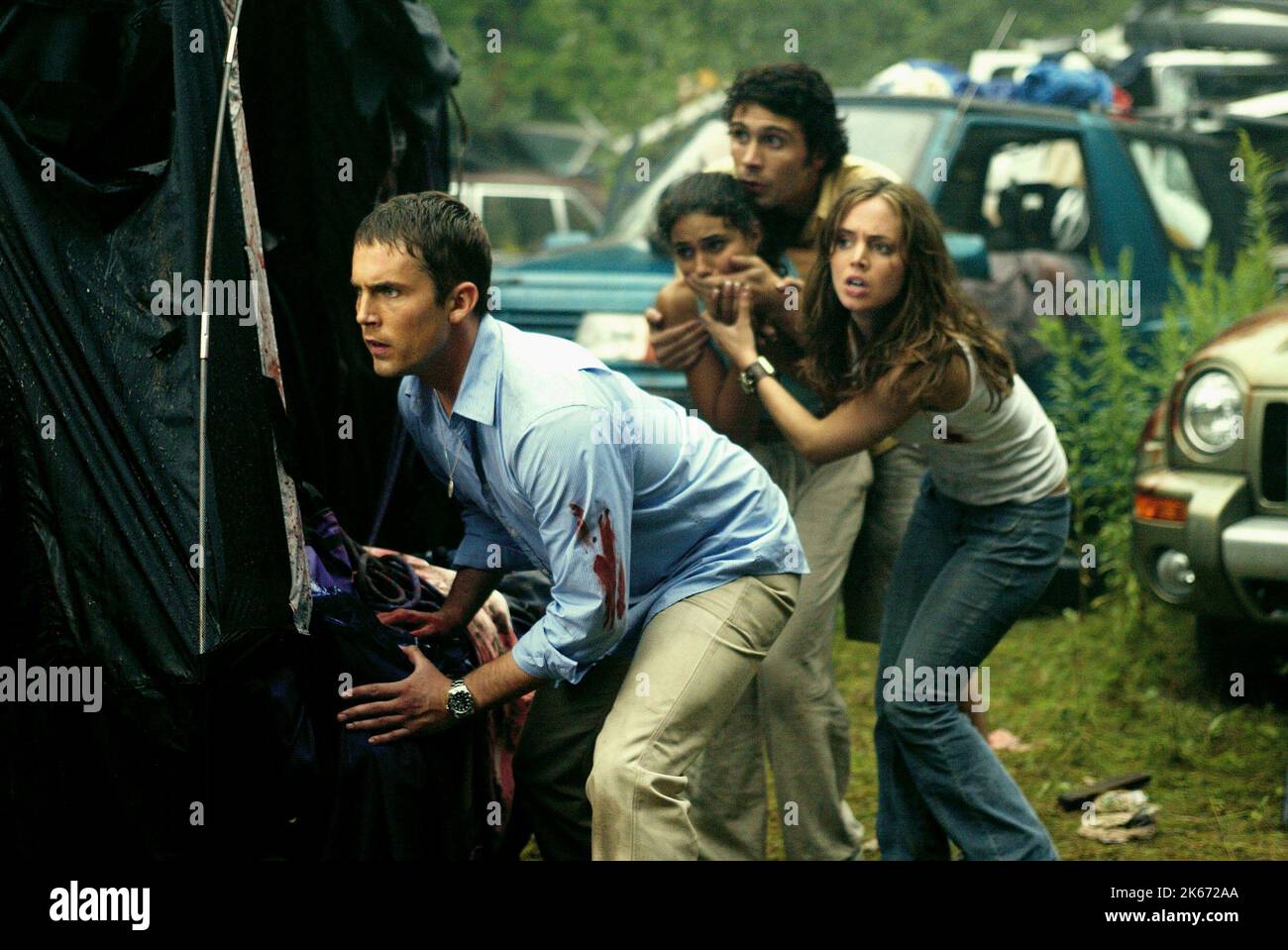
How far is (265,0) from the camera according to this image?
385 cm

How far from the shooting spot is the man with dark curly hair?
13.7ft

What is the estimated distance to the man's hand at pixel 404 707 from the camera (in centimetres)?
344

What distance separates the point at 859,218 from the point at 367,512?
5.30 ft

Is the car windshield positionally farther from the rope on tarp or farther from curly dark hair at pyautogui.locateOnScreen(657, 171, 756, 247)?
the rope on tarp

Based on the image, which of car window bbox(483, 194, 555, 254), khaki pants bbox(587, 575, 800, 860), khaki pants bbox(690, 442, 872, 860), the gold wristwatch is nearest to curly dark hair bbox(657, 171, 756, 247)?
the gold wristwatch

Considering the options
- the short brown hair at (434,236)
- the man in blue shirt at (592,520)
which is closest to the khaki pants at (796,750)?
the man in blue shirt at (592,520)

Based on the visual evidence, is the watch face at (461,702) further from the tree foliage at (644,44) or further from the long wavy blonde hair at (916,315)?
the tree foliage at (644,44)

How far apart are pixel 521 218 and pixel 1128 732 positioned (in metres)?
14.4

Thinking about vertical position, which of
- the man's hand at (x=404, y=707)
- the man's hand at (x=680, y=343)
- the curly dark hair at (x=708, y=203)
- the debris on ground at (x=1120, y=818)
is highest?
the curly dark hair at (x=708, y=203)

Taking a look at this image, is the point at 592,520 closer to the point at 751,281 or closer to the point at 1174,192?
the point at 751,281

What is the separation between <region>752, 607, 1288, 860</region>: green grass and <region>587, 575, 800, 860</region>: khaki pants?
1.30 metres

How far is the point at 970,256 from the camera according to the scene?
257 inches

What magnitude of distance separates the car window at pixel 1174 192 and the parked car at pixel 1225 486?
2.58 metres
